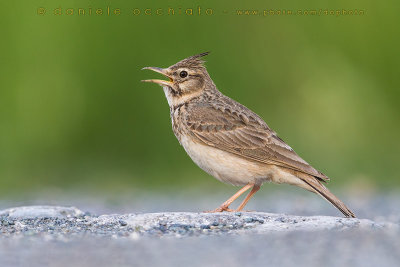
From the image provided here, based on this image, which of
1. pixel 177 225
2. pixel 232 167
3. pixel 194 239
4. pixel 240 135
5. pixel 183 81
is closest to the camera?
pixel 194 239

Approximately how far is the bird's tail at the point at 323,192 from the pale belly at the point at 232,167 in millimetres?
412

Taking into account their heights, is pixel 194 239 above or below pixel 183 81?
below

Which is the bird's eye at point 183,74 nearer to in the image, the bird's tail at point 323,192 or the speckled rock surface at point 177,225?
the bird's tail at point 323,192

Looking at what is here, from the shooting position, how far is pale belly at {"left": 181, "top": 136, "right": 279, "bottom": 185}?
898 centimetres

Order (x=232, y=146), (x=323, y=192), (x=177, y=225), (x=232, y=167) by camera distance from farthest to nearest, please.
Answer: (x=232, y=146) < (x=232, y=167) < (x=323, y=192) < (x=177, y=225)

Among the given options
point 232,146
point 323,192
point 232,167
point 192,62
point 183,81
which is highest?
point 192,62

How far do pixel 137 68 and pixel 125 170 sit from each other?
2.01 metres

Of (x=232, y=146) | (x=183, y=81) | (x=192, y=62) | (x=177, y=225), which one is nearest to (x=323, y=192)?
(x=232, y=146)

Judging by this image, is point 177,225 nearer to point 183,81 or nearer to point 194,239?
point 194,239

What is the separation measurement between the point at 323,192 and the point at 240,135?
1299 mm

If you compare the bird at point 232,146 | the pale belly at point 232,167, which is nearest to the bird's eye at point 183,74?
the bird at point 232,146

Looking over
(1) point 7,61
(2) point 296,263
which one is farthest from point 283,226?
(1) point 7,61

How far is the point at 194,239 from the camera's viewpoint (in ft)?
21.6

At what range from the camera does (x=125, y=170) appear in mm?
15406
